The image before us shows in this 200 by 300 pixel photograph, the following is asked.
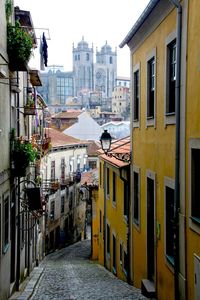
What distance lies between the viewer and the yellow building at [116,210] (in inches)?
669

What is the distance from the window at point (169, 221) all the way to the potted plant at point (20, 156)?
417 centimetres

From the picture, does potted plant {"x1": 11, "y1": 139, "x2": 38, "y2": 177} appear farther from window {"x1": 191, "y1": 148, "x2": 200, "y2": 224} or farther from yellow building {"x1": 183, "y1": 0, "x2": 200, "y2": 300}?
window {"x1": 191, "y1": 148, "x2": 200, "y2": 224}

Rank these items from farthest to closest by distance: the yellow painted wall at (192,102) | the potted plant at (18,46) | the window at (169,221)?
1. the potted plant at (18,46)
2. the window at (169,221)
3. the yellow painted wall at (192,102)

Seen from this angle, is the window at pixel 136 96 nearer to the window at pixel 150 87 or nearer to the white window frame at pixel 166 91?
the window at pixel 150 87

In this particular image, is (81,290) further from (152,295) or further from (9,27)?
(9,27)

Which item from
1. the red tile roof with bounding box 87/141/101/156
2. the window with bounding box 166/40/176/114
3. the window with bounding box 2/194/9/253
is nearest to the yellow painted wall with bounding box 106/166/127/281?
the window with bounding box 2/194/9/253

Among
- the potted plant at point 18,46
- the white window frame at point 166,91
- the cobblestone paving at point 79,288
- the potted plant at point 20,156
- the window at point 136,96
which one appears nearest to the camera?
the white window frame at point 166,91

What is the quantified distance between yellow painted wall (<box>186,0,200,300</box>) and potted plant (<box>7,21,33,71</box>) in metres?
4.95

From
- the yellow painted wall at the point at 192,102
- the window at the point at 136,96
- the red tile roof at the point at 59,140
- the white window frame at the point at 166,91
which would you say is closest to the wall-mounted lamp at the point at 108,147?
the window at the point at 136,96

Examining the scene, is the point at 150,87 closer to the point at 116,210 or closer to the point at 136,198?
the point at 136,198

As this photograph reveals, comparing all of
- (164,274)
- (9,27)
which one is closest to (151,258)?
(164,274)

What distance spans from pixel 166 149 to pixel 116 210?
31.4 ft

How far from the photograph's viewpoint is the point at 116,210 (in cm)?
1994

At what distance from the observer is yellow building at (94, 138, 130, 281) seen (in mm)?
16984
